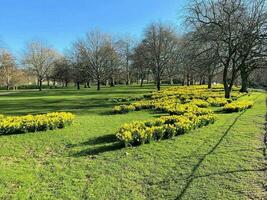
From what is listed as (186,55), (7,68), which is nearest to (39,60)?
(7,68)

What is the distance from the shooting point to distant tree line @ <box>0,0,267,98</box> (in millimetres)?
23578

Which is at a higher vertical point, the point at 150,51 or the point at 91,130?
the point at 150,51

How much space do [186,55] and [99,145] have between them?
20.8 meters

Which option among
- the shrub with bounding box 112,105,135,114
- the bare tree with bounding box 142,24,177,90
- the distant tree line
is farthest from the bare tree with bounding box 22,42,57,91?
the shrub with bounding box 112,105,135,114

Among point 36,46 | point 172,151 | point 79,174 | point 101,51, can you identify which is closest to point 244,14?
point 172,151

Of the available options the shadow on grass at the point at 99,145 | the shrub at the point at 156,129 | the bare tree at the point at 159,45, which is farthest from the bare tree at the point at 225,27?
the bare tree at the point at 159,45

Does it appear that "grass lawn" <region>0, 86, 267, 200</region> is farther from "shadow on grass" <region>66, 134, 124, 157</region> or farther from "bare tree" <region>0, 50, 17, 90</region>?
"bare tree" <region>0, 50, 17, 90</region>

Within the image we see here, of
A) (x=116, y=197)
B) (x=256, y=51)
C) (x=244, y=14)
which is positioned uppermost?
(x=244, y=14)

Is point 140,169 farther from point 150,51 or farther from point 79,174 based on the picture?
point 150,51

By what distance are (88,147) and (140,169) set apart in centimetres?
233

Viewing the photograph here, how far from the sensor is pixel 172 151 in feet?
25.0

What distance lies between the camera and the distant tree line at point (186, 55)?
23.6 m

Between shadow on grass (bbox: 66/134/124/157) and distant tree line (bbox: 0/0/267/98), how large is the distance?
16.2 metres

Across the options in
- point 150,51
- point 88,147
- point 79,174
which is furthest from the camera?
point 150,51
